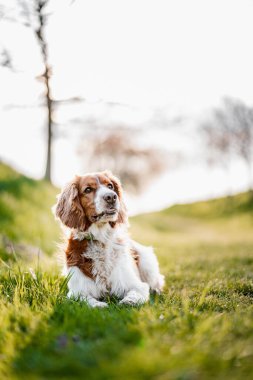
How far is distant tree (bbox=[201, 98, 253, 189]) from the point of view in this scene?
38.3 m

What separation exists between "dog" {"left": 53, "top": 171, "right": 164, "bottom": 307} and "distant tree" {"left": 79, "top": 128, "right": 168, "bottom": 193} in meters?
31.6

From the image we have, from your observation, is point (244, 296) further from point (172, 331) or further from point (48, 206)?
point (48, 206)

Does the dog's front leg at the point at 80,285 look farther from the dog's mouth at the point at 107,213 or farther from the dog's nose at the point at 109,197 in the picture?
the dog's nose at the point at 109,197

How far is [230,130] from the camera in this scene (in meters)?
39.3

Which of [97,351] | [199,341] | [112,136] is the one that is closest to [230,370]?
[199,341]

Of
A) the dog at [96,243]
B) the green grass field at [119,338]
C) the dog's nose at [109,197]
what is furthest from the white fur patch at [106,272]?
the dog's nose at [109,197]

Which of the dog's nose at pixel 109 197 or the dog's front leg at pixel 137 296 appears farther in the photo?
the dog's nose at pixel 109 197

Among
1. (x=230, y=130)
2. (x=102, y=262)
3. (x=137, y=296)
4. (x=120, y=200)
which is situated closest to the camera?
(x=137, y=296)

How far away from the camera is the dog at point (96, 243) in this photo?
499 centimetres

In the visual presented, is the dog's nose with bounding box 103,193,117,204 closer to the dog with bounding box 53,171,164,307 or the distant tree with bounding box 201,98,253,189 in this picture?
the dog with bounding box 53,171,164,307

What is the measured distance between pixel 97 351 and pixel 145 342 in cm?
34

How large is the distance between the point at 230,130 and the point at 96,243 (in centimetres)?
3607

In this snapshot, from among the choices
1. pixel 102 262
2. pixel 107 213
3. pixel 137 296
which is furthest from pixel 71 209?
pixel 137 296

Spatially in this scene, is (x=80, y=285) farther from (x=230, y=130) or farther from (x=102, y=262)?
(x=230, y=130)
